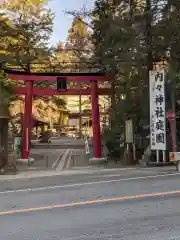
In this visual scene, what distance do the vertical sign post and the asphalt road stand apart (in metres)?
5.76

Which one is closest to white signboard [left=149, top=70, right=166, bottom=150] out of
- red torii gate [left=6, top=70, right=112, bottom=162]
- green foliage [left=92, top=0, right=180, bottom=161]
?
green foliage [left=92, top=0, right=180, bottom=161]

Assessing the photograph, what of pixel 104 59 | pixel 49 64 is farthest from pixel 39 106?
pixel 104 59

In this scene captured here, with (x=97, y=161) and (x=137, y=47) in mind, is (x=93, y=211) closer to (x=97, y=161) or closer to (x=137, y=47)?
(x=137, y=47)

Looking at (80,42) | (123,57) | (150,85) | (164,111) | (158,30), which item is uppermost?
(80,42)

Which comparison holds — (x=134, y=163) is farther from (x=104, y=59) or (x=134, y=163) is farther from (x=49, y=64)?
(x=49, y=64)

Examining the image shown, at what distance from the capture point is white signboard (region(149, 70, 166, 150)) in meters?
16.9

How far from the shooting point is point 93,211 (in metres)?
7.39

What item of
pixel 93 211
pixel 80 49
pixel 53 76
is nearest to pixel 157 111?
pixel 53 76

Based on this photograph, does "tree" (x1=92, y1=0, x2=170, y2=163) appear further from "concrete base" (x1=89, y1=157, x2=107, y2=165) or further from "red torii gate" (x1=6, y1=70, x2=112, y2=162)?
"concrete base" (x1=89, y1=157, x2=107, y2=165)

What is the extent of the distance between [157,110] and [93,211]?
10.4 m

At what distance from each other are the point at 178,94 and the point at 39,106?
26978 millimetres

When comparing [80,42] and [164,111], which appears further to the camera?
[80,42]

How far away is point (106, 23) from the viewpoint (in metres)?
19.0

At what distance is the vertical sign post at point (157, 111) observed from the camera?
1688cm
